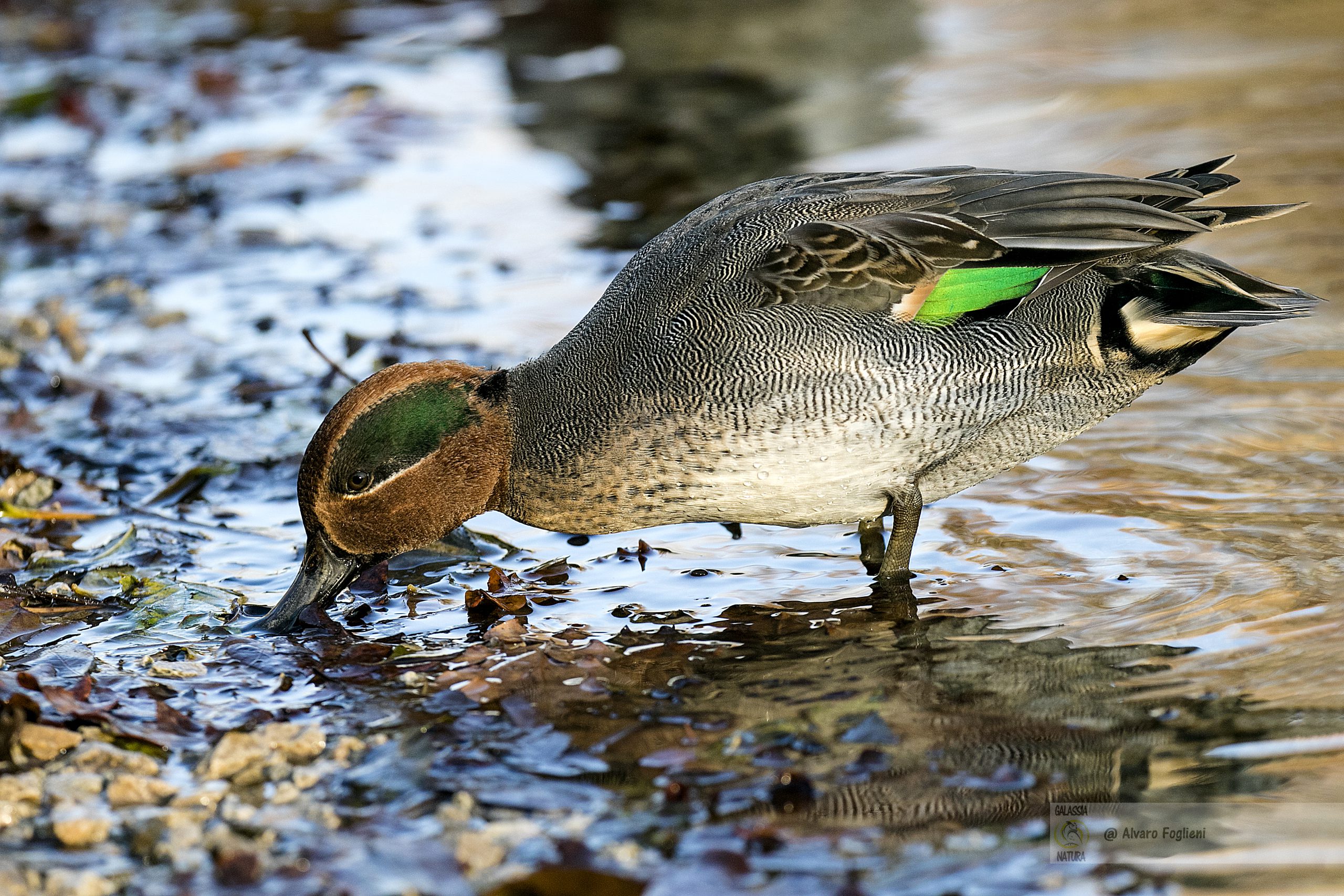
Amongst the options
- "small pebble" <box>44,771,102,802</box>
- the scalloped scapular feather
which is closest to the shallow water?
"small pebble" <box>44,771,102,802</box>

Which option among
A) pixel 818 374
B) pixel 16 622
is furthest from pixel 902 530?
pixel 16 622

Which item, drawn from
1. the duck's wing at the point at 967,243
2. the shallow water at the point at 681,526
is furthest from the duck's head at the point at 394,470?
the duck's wing at the point at 967,243

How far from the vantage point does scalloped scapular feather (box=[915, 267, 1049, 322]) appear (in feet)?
13.5

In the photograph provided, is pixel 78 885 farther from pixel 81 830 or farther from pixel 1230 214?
pixel 1230 214

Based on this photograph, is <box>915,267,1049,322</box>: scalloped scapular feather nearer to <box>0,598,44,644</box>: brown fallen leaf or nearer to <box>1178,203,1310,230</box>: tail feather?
<box>1178,203,1310,230</box>: tail feather

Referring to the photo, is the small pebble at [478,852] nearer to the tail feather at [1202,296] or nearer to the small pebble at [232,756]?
the small pebble at [232,756]

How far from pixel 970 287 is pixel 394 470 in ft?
5.59

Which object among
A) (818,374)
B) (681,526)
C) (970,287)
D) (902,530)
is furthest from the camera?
(681,526)

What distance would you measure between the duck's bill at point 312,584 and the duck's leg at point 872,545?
1.55 meters

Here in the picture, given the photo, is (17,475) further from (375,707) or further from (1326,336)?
(1326,336)

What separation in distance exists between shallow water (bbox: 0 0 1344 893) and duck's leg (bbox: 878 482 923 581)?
94mm

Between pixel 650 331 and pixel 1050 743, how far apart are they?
1.61 m

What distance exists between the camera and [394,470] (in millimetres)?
4203

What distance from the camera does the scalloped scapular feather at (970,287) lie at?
13.5 feet
